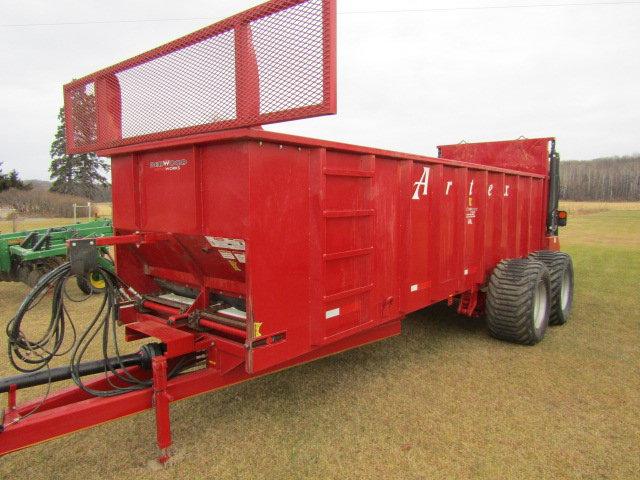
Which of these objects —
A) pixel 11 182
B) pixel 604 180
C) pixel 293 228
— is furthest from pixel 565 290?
pixel 604 180

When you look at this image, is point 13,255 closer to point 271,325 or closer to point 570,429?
point 271,325

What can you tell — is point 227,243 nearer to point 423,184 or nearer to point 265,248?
point 265,248

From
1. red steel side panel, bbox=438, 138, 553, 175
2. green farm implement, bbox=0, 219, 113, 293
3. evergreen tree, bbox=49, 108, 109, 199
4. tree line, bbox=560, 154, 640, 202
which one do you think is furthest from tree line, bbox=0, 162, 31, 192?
tree line, bbox=560, 154, 640, 202

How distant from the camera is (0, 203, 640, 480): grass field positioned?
303 cm

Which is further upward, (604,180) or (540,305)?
(604,180)

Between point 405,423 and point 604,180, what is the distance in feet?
307

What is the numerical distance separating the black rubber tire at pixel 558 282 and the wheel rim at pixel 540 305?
0.30 metres

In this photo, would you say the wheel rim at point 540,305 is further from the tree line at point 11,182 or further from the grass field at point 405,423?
the tree line at point 11,182

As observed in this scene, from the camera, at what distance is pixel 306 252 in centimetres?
311

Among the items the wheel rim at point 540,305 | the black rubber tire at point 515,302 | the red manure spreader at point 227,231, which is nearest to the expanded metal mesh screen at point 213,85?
the red manure spreader at point 227,231

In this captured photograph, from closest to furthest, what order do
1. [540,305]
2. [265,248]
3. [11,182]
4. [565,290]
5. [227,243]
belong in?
[265,248]
[227,243]
[540,305]
[565,290]
[11,182]

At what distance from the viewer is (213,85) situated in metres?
2.99

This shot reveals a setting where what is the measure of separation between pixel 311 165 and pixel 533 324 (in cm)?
358

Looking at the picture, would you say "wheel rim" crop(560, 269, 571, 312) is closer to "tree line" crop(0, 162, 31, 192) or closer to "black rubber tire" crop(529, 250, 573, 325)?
"black rubber tire" crop(529, 250, 573, 325)
